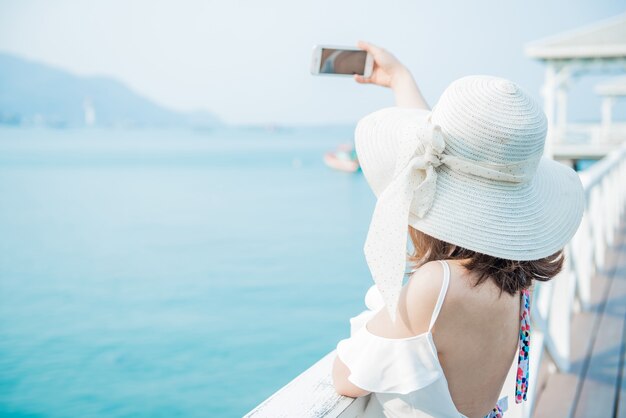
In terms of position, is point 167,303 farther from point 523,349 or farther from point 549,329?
point 523,349

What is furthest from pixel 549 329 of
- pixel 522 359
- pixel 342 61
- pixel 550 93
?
pixel 550 93

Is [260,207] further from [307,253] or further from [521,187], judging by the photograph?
[521,187]

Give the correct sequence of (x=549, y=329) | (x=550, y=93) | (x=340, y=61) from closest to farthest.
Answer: (x=340, y=61), (x=549, y=329), (x=550, y=93)

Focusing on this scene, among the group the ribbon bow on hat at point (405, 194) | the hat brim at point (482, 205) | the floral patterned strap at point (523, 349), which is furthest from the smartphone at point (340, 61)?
the floral patterned strap at point (523, 349)

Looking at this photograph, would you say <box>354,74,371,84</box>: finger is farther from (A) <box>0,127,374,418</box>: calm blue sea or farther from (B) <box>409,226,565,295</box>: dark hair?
(A) <box>0,127,374,418</box>: calm blue sea

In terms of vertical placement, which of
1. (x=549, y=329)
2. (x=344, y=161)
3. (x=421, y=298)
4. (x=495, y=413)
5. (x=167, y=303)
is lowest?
(x=344, y=161)

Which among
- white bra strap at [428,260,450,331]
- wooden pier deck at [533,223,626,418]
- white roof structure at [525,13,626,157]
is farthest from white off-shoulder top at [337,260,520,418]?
white roof structure at [525,13,626,157]

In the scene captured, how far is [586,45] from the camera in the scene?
1412 centimetres

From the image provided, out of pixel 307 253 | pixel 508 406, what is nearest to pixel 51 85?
pixel 307 253

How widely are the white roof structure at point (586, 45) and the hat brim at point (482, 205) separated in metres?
14.2

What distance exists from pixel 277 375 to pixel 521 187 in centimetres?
798

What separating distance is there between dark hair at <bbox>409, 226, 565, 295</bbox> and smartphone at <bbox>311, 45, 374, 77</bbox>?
0.72m

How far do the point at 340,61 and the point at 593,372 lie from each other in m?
1.92

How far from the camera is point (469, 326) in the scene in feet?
3.48
